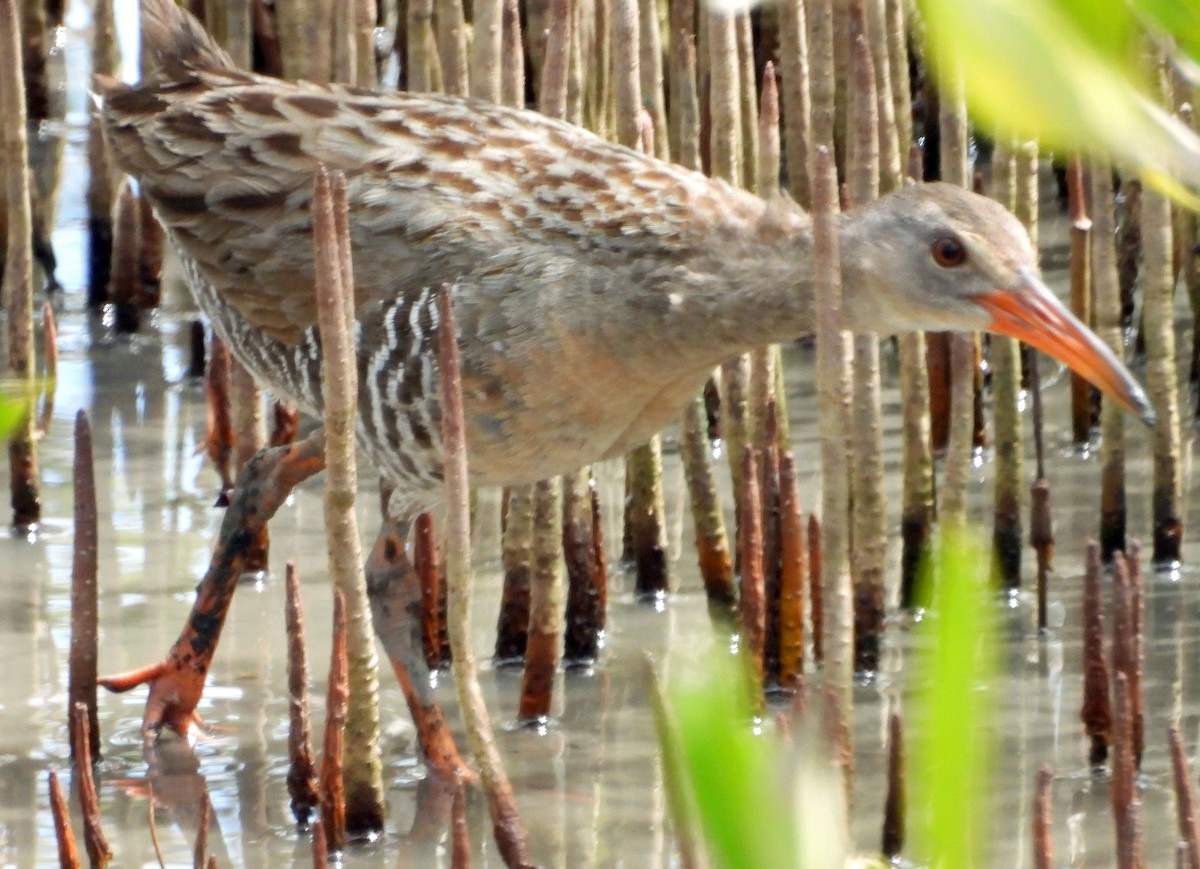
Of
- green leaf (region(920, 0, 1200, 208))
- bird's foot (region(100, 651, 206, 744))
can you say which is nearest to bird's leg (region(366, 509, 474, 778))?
bird's foot (region(100, 651, 206, 744))

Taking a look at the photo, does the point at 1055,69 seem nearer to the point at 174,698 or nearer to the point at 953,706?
the point at 953,706

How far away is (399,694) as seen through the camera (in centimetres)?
404

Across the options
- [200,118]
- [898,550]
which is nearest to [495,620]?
[898,550]

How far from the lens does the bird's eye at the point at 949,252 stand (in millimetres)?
3076

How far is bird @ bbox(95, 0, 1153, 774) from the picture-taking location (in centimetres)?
318

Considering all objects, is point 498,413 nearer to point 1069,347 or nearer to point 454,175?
point 454,175

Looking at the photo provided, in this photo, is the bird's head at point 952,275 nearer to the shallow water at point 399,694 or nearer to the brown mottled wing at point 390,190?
the brown mottled wing at point 390,190

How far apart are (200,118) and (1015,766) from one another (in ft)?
6.87

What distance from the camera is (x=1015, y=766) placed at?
3682mm

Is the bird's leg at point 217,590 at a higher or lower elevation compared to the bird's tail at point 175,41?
lower

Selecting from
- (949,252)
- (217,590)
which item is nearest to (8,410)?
(949,252)

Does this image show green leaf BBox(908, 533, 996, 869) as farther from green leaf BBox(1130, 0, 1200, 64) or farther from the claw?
the claw

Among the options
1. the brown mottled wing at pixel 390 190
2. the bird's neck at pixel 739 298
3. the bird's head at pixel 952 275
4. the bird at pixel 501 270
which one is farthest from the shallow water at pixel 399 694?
the brown mottled wing at pixel 390 190

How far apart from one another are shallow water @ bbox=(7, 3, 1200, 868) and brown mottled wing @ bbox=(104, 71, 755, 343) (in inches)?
33.6
